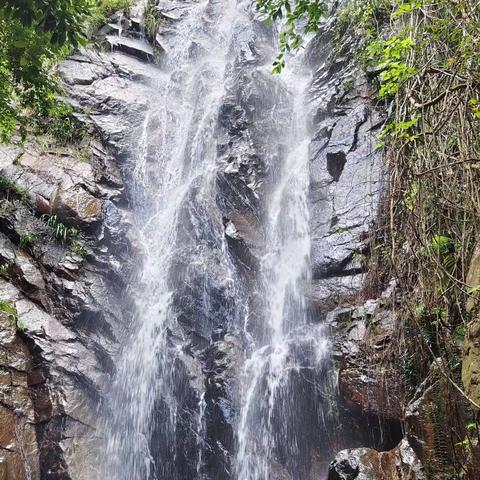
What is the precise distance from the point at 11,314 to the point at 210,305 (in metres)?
3.22

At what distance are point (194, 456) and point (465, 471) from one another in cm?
460

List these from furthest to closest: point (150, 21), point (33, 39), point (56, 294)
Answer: point (150, 21)
point (56, 294)
point (33, 39)

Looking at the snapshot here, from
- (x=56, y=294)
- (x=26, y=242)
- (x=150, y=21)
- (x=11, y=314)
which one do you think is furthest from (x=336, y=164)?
(x=150, y=21)

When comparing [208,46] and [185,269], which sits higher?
Answer: [208,46]

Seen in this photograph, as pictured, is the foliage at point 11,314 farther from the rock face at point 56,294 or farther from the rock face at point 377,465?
the rock face at point 377,465

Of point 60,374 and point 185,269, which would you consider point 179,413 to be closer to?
point 60,374

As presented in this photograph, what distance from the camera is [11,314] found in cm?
676

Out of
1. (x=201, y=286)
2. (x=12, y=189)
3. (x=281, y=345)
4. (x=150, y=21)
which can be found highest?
(x=150, y=21)

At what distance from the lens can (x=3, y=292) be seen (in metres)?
7.07

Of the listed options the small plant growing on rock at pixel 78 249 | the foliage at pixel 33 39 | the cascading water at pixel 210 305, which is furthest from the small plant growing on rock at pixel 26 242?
the foliage at pixel 33 39

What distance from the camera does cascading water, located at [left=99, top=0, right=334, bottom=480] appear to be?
6.46 metres

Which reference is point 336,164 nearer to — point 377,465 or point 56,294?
point 377,465

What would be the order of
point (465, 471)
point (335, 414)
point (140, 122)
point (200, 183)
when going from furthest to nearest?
point (140, 122) → point (200, 183) → point (335, 414) → point (465, 471)

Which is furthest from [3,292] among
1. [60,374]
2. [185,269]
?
[185,269]
